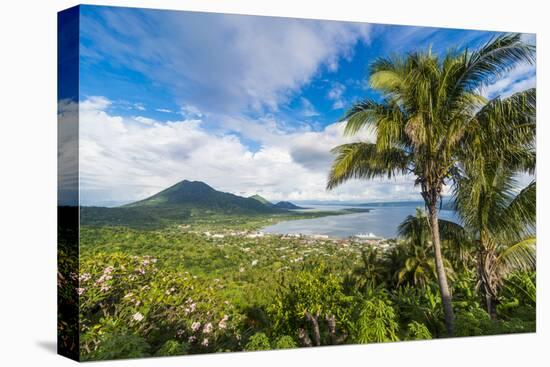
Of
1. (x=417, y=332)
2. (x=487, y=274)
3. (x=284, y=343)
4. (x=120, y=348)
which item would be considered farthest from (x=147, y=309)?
(x=487, y=274)

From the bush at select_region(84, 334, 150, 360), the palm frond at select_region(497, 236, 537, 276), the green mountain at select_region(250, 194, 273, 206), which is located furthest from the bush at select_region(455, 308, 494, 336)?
the bush at select_region(84, 334, 150, 360)

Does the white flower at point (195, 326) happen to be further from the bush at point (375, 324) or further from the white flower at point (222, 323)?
the bush at point (375, 324)

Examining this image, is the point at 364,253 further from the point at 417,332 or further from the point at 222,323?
the point at 222,323

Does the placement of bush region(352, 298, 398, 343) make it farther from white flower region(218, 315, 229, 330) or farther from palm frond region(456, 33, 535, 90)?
palm frond region(456, 33, 535, 90)

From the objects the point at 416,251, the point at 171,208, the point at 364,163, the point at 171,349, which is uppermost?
the point at 364,163

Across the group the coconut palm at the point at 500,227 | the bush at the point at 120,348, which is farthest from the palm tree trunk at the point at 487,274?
the bush at the point at 120,348

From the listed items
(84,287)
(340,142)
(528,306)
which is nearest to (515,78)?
(340,142)
